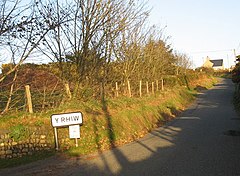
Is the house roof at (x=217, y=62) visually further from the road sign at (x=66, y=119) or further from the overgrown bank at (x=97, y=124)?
the road sign at (x=66, y=119)

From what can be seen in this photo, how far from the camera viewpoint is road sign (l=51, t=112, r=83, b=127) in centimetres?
1041

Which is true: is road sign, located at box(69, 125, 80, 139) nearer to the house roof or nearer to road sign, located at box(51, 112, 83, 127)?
road sign, located at box(51, 112, 83, 127)

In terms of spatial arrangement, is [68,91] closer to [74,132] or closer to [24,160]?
[74,132]

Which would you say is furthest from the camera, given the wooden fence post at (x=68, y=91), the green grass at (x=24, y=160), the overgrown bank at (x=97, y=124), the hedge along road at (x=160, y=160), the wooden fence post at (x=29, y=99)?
the wooden fence post at (x=68, y=91)

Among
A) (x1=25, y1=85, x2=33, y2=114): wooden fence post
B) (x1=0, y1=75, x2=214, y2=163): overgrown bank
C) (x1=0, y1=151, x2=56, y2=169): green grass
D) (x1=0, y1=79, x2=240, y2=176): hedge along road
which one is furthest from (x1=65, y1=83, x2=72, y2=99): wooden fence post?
(x1=0, y1=151, x2=56, y2=169): green grass

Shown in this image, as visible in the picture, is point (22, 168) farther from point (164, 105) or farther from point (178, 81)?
point (178, 81)

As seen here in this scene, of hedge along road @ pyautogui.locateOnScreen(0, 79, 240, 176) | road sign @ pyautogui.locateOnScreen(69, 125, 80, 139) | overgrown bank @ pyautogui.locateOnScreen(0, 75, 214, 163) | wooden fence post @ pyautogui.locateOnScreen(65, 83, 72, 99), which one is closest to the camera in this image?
hedge along road @ pyautogui.locateOnScreen(0, 79, 240, 176)

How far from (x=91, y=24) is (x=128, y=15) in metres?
3.40

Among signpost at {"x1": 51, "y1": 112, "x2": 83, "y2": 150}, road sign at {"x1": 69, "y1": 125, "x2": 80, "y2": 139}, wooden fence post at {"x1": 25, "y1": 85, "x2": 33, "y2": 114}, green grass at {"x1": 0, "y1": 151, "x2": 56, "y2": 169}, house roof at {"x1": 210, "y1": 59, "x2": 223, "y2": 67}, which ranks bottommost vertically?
green grass at {"x1": 0, "y1": 151, "x2": 56, "y2": 169}

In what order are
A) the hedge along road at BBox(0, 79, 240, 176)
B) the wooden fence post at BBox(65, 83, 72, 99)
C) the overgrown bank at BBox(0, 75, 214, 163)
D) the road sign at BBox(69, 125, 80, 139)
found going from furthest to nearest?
the wooden fence post at BBox(65, 83, 72, 99)
the road sign at BBox(69, 125, 80, 139)
the overgrown bank at BBox(0, 75, 214, 163)
the hedge along road at BBox(0, 79, 240, 176)

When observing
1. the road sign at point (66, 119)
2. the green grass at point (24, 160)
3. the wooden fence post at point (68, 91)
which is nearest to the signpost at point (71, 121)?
the road sign at point (66, 119)

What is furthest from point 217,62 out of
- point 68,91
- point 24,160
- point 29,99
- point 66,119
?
point 24,160

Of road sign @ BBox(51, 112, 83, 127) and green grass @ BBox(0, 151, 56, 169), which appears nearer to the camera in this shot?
green grass @ BBox(0, 151, 56, 169)

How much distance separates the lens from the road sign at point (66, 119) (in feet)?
34.1
